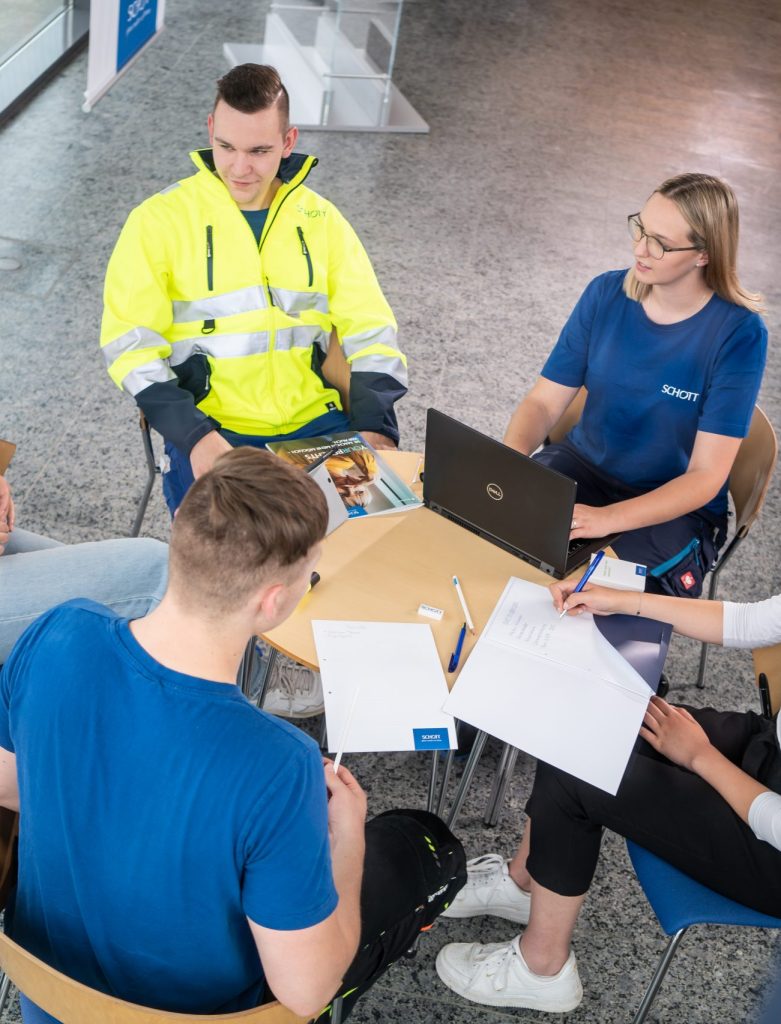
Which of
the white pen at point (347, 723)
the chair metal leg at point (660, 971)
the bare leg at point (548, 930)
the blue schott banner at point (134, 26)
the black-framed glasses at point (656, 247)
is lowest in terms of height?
the bare leg at point (548, 930)

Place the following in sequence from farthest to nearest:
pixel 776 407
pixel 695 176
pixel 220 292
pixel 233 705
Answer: pixel 776 407, pixel 220 292, pixel 695 176, pixel 233 705

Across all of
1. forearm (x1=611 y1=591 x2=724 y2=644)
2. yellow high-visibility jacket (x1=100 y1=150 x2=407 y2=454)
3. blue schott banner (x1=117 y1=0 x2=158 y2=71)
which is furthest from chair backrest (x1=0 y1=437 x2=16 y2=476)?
blue schott banner (x1=117 y1=0 x2=158 y2=71)

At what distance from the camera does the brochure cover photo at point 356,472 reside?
7.73 feet

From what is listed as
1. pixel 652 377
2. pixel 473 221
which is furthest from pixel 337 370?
pixel 473 221

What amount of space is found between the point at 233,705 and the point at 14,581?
97 cm

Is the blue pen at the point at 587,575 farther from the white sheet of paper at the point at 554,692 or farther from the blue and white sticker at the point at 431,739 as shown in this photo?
the blue and white sticker at the point at 431,739

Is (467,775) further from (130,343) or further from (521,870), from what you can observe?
(130,343)

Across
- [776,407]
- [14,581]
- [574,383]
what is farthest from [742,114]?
[14,581]

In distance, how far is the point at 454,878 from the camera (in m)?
1.85

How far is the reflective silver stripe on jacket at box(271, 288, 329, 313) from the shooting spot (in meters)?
2.73

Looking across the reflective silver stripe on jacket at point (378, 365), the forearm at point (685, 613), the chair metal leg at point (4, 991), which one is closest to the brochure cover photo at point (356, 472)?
the reflective silver stripe on jacket at point (378, 365)

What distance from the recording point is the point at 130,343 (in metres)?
2.57

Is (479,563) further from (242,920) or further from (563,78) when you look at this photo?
(563,78)

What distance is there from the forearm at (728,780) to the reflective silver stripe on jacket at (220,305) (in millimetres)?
1501
